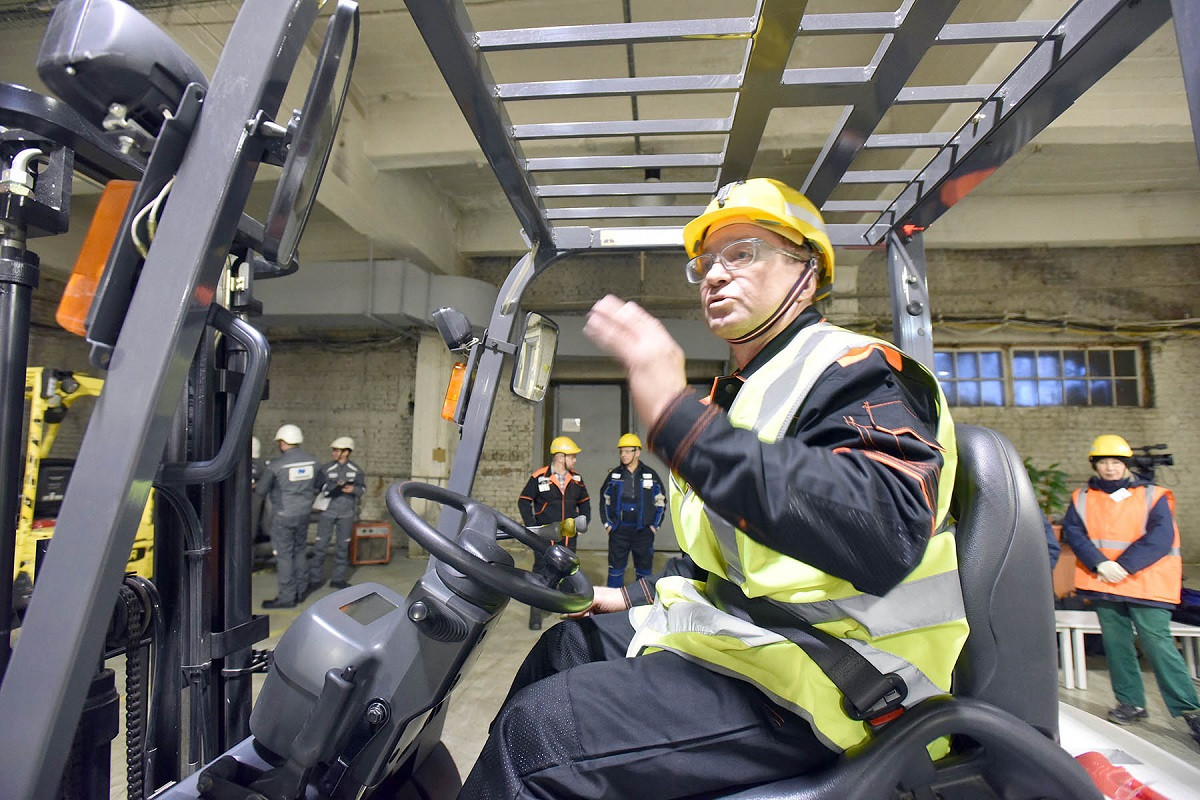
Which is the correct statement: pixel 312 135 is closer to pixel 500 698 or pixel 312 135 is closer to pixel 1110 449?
pixel 500 698

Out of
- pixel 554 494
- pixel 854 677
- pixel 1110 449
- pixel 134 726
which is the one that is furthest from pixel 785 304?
pixel 554 494

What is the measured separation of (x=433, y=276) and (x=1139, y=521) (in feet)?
25.4

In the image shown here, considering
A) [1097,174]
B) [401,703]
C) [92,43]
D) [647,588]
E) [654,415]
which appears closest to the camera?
[92,43]

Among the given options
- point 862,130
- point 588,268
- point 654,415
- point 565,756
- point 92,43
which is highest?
point 588,268

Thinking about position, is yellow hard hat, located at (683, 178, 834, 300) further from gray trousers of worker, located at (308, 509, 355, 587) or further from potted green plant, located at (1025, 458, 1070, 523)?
potted green plant, located at (1025, 458, 1070, 523)

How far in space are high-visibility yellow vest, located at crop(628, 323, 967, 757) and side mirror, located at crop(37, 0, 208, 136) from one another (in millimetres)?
1070

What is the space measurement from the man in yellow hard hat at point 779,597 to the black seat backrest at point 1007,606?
12 centimetres

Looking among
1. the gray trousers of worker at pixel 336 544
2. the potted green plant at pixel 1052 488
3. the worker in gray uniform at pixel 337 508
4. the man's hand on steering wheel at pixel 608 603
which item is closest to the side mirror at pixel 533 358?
the man's hand on steering wheel at pixel 608 603

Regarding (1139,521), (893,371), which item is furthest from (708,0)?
(1139,521)

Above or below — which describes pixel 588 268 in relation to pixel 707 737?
above

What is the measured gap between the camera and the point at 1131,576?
3.97 metres

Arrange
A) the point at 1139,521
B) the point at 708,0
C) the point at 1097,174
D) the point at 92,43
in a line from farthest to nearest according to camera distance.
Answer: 1. the point at 1097,174
2. the point at 708,0
3. the point at 1139,521
4. the point at 92,43

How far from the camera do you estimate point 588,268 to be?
9.48 m

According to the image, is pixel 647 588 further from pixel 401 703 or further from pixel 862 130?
pixel 862 130
